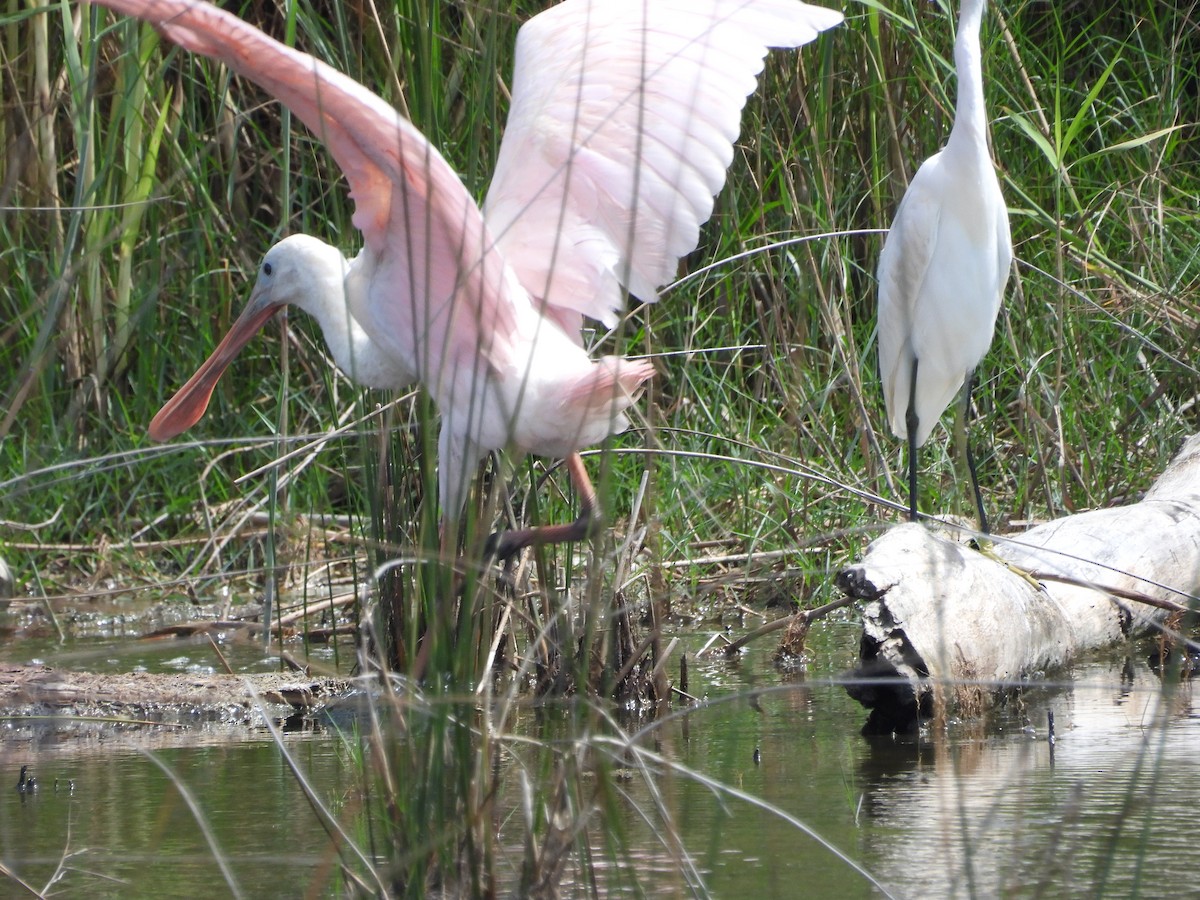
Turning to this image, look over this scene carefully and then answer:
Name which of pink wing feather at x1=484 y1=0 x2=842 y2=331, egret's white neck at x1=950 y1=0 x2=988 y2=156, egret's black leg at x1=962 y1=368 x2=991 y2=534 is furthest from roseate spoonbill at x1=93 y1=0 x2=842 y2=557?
egret's white neck at x1=950 y1=0 x2=988 y2=156

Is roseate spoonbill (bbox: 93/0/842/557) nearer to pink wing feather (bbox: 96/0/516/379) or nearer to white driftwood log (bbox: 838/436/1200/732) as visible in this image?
pink wing feather (bbox: 96/0/516/379)

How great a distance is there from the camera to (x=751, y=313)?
6.22m

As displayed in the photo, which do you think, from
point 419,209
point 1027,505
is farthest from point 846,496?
point 419,209

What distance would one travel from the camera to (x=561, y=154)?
3945 millimetres

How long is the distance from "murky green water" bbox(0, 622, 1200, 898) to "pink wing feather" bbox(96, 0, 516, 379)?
2.75 ft

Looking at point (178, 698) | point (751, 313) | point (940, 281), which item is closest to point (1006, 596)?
point (940, 281)

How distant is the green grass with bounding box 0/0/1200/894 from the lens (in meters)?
5.29

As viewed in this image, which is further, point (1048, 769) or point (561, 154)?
point (561, 154)

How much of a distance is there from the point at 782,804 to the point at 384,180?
61.1 inches

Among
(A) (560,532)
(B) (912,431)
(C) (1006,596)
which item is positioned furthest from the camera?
(B) (912,431)

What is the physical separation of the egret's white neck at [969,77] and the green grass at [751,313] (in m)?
0.19

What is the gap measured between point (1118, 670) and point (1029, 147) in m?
2.59

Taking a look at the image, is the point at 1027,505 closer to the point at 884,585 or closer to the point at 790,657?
the point at 790,657

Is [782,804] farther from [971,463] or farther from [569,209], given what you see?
[971,463]
